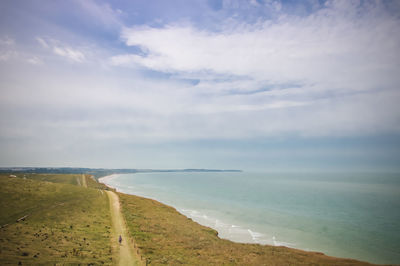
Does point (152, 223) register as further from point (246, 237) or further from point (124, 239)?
point (246, 237)

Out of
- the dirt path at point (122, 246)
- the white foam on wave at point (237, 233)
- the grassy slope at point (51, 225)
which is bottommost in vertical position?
the white foam on wave at point (237, 233)

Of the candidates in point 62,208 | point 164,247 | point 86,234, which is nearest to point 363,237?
point 164,247

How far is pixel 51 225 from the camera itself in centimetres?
3597

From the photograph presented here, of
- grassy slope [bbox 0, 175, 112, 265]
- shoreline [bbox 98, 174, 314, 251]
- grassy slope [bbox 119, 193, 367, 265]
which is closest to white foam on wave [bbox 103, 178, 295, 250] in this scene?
shoreline [bbox 98, 174, 314, 251]

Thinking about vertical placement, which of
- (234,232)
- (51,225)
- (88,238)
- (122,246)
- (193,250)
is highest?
(51,225)

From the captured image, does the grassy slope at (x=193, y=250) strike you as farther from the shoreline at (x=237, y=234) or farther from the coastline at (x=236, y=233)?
the coastline at (x=236, y=233)

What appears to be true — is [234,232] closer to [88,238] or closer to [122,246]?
[122,246]

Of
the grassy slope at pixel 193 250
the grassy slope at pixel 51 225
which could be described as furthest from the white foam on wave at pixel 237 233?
the grassy slope at pixel 51 225

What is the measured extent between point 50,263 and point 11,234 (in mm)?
12441

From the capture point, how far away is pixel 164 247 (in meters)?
34.1

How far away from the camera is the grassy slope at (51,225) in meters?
25.3

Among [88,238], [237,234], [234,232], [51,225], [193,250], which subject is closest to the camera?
[88,238]

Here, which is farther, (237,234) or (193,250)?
(237,234)

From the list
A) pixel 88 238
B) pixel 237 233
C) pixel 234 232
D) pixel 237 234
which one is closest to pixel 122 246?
pixel 88 238
